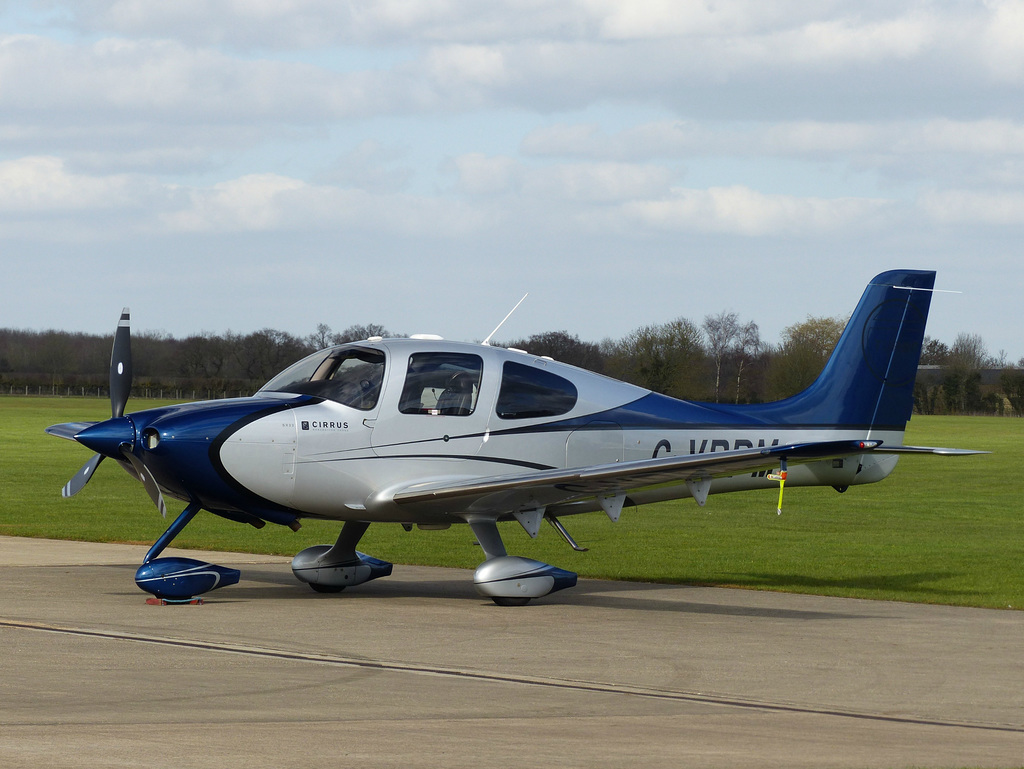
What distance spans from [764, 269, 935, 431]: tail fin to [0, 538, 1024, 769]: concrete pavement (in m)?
2.28

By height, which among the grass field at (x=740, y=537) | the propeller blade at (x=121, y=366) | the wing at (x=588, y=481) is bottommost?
the grass field at (x=740, y=537)

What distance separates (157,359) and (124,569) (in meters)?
88.9

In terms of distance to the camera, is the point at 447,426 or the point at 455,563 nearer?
the point at 447,426

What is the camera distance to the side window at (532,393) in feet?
42.0

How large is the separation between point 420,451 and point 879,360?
220 inches

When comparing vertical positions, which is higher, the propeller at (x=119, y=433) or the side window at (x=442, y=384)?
the side window at (x=442, y=384)

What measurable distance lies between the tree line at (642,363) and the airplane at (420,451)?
6.76 ft

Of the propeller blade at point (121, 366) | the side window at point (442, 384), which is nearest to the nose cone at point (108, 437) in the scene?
the propeller blade at point (121, 366)

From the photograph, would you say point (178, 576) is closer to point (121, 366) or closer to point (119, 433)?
point (119, 433)

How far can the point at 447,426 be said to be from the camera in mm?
12570

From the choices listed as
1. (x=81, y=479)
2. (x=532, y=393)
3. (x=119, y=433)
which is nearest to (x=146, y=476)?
(x=119, y=433)

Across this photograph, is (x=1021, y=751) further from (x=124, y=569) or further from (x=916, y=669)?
(x=124, y=569)

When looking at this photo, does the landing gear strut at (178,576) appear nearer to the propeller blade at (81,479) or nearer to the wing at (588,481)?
the propeller blade at (81,479)

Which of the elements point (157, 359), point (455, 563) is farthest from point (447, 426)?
point (157, 359)
